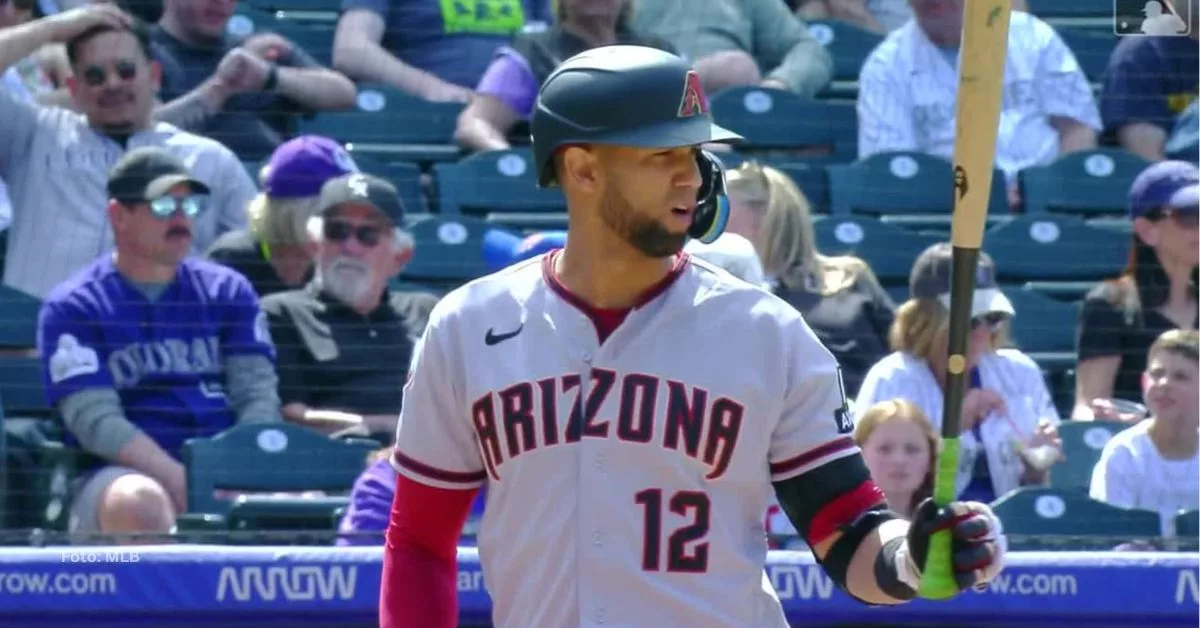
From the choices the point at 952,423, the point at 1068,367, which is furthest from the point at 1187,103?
the point at 952,423

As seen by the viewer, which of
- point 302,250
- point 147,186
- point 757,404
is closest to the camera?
point 757,404

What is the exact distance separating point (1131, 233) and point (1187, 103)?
0.74 metres

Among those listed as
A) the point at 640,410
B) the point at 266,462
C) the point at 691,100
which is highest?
the point at 266,462

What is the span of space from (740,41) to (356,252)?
2.07 m

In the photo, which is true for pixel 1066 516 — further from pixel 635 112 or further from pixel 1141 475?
pixel 635 112

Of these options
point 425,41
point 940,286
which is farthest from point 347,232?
point 425,41

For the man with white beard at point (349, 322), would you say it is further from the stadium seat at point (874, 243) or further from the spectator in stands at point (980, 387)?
the stadium seat at point (874, 243)

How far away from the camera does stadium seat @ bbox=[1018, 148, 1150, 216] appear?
652cm

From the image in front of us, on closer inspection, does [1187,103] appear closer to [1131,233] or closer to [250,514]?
[1131,233]

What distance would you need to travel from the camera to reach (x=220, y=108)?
6.15m

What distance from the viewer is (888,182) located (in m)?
6.43

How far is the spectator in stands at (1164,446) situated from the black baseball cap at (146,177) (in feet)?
7.57

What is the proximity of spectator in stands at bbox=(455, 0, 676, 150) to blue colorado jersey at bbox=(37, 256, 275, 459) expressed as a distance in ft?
4.60

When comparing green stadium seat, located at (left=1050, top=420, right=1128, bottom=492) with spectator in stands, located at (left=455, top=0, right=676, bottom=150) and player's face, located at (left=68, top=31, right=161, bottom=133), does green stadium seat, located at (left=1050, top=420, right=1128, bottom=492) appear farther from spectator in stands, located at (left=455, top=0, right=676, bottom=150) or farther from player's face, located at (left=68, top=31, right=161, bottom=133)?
player's face, located at (left=68, top=31, right=161, bottom=133)
